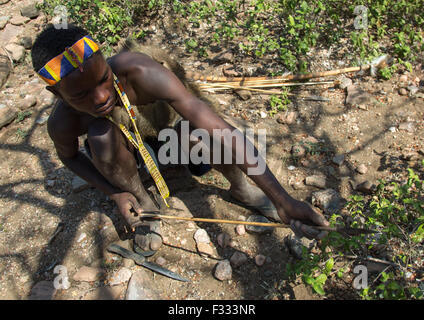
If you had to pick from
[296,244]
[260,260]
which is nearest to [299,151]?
[296,244]

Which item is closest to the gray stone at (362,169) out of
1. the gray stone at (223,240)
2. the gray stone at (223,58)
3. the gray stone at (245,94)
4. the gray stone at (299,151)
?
the gray stone at (299,151)

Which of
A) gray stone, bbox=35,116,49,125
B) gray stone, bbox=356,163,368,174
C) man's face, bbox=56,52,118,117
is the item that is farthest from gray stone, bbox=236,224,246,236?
gray stone, bbox=35,116,49,125

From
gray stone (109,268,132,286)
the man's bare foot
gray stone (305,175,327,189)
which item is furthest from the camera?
gray stone (305,175,327,189)

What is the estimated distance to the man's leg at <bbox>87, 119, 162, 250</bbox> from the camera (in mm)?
2139

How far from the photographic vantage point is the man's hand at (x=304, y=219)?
5.36ft

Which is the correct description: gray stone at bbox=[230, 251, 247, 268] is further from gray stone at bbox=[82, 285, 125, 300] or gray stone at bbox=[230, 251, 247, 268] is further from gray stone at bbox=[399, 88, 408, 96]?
gray stone at bbox=[399, 88, 408, 96]

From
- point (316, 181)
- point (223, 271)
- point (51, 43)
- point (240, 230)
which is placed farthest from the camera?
point (316, 181)

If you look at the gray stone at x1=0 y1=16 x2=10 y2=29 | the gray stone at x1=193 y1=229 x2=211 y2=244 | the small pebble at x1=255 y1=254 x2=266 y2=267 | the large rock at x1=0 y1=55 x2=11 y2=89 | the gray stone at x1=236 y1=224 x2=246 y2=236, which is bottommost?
the small pebble at x1=255 y1=254 x2=266 y2=267

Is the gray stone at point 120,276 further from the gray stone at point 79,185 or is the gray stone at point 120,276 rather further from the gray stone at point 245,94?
the gray stone at point 245,94

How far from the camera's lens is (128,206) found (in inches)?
92.7

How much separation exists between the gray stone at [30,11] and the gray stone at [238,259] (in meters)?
4.19

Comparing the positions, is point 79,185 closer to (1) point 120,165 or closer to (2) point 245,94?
(1) point 120,165

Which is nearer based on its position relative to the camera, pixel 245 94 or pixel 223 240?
pixel 223 240

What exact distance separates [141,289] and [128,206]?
1.69 ft
